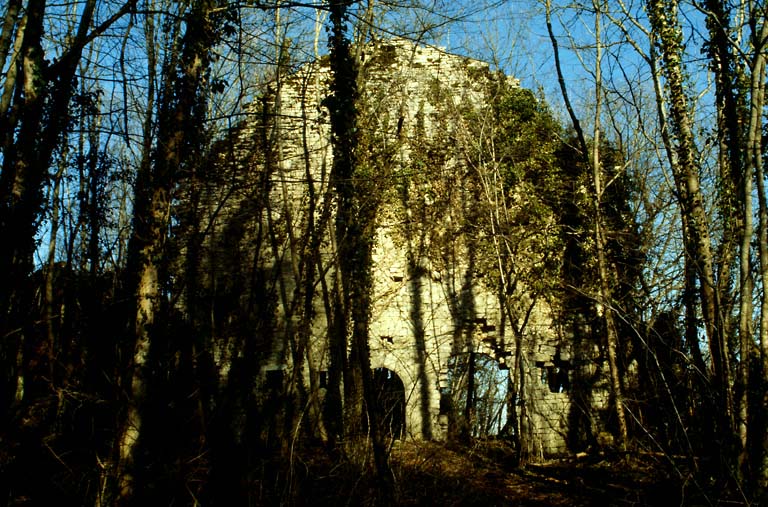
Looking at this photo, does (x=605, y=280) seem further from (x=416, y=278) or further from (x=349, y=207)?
(x=349, y=207)

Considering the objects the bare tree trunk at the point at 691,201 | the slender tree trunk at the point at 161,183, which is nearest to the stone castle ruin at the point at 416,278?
the bare tree trunk at the point at 691,201

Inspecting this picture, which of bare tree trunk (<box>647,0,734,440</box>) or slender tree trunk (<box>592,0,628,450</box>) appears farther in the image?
slender tree trunk (<box>592,0,628,450</box>)

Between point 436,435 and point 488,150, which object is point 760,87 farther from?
point 436,435

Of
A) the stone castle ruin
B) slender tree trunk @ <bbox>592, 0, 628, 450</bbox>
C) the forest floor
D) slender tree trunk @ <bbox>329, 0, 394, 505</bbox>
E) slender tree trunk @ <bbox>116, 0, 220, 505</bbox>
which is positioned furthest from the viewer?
the stone castle ruin

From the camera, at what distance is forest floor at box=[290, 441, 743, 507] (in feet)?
18.6

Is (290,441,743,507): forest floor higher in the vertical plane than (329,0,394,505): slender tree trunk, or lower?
lower

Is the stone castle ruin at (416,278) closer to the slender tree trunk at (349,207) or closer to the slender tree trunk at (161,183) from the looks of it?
the slender tree trunk at (349,207)

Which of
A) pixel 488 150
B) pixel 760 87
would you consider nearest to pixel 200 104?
pixel 760 87

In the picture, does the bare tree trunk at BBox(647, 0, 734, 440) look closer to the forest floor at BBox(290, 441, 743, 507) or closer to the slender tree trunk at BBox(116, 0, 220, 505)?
the forest floor at BBox(290, 441, 743, 507)

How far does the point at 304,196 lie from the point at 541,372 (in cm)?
636

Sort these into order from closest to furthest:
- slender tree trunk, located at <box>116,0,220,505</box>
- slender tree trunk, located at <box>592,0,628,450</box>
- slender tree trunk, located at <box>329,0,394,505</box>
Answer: slender tree trunk, located at <box>116,0,220,505</box> < slender tree trunk, located at <box>329,0,394,505</box> < slender tree trunk, located at <box>592,0,628,450</box>

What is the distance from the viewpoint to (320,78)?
49.6ft

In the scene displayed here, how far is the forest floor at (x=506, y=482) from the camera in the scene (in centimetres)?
567

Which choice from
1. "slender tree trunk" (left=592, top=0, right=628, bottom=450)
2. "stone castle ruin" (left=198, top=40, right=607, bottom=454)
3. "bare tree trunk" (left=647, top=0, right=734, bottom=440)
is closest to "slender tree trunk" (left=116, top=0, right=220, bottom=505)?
"bare tree trunk" (left=647, top=0, right=734, bottom=440)
